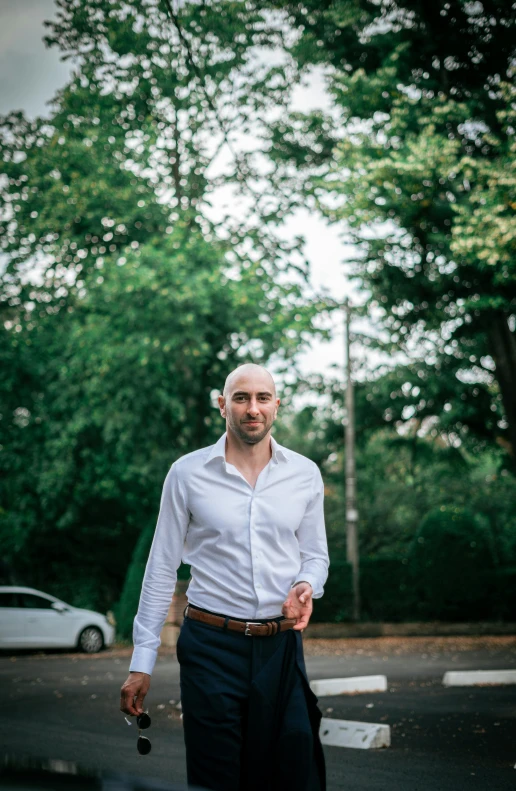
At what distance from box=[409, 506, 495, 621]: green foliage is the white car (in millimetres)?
8733

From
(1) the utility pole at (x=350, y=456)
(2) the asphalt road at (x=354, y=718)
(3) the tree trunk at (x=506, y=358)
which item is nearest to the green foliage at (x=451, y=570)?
(1) the utility pole at (x=350, y=456)

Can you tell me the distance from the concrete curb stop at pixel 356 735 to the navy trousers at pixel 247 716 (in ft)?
15.5

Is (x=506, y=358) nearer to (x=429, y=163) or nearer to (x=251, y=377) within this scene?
(x=429, y=163)

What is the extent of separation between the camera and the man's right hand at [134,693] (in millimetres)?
3695

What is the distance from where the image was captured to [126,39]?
26.1 m

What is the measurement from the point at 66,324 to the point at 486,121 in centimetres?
1266

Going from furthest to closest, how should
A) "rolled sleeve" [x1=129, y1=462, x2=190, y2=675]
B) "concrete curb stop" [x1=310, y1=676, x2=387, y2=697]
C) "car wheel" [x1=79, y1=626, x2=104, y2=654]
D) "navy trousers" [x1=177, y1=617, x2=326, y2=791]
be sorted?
"car wheel" [x1=79, y1=626, x2=104, y2=654], "concrete curb stop" [x1=310, y1=676, x2=387, y2=697], "rolled sleeve" [x1=129, y1=462, x2=190, y2=675], "navy trousers" [x1=177, y1=617, x2=326, y2=791]

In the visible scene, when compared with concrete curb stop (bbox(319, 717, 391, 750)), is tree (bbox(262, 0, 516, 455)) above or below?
above

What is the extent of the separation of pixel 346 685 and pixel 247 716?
8.74 m

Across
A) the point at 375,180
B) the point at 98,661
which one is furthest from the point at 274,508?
the point at 98,661

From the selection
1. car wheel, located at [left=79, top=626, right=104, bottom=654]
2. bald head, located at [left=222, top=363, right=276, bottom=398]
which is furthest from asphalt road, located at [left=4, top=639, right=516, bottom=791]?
car wheel, located at [left=79, top=626, right=104, bottom=654]

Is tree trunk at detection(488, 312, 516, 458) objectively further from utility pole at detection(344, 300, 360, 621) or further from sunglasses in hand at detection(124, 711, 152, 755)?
sunglasses in hand at detection(124, 711, 152, 755)

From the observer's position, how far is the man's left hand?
3.62 m

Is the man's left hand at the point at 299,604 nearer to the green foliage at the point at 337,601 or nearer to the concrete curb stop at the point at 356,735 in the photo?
the concrete curb stop at the point at 356,735
